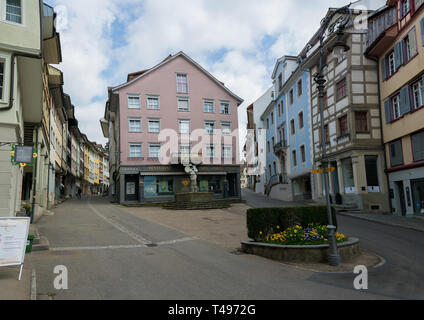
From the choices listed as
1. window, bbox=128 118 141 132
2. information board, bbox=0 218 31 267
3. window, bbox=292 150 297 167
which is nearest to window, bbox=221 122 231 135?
window, bbox=292 150 297 167

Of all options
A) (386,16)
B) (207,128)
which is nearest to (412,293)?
(386,16)

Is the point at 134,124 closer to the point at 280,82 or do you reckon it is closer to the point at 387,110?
the point at 280,82

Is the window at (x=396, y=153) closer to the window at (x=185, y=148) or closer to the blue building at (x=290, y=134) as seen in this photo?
the blue building at (x=290, y=134)

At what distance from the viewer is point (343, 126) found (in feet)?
78.9

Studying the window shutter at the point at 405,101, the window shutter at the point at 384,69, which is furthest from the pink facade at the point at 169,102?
the window shutter at the point at 405,101

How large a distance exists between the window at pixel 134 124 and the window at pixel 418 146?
24.3m

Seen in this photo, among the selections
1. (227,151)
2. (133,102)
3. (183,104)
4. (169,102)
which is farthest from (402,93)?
(133,102)

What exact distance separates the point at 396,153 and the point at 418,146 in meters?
2.46

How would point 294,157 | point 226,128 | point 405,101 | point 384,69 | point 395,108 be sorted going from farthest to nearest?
1. point 226,128
2. point 294,157
3. point 384,69
4. point 395,108
5. point 405,101

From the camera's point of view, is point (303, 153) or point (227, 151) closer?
point (303, 153)

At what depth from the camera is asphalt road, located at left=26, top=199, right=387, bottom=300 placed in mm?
5949

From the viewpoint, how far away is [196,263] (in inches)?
339

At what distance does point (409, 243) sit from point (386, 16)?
16.1m
